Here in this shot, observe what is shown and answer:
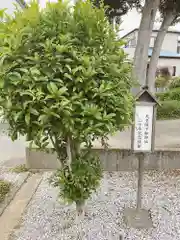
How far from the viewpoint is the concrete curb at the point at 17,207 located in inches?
104

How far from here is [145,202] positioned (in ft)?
10.3

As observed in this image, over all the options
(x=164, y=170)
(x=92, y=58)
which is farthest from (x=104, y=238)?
(x=164, y=170)

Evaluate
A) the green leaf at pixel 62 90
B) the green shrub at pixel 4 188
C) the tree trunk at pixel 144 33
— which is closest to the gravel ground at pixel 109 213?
the green shrub at pixel 4 188

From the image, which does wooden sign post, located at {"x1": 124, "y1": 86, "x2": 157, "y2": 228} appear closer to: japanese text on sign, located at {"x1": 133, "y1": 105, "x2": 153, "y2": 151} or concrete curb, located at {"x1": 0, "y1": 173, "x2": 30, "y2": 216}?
japanese text on sign, located at {"x1": 133, "y1": 105, "x2": 153, "y2": 151}

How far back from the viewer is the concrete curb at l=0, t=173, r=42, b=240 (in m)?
2.63

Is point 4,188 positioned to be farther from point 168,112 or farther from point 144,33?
point 168,112

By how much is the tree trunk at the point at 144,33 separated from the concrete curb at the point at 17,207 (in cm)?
408

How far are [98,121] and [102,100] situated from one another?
0.17 metres

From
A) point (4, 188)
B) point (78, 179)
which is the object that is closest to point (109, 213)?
point (78, 179)

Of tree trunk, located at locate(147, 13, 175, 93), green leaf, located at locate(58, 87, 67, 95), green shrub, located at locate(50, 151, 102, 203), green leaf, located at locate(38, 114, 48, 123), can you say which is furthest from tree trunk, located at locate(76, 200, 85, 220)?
tree trunk, located at locate(147, 13, 175, 93)

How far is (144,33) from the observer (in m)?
6.81

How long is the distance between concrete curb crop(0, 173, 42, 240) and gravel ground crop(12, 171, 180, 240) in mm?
73

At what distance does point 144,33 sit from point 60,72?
5.72 metres

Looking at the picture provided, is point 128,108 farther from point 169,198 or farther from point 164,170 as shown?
point 164,170
